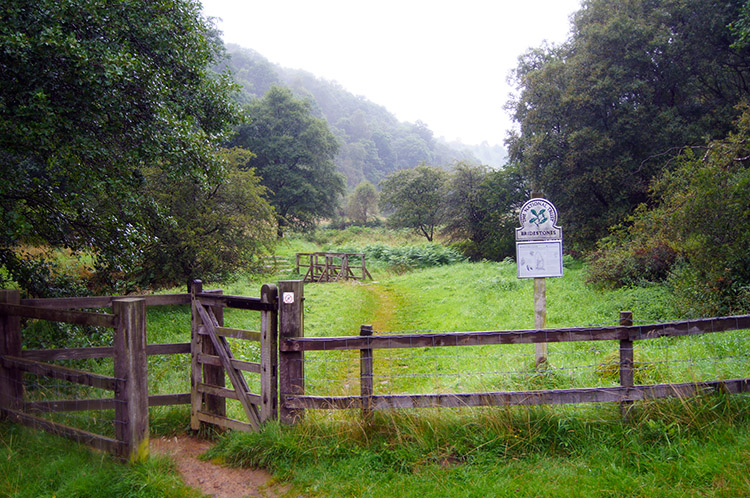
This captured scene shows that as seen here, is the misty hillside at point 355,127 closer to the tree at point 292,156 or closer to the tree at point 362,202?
the tree at point 362,202

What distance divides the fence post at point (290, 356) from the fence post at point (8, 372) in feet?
9.19

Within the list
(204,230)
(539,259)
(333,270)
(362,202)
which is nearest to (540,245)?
(539,259)

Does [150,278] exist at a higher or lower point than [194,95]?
lower

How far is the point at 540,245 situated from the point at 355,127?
116157mm

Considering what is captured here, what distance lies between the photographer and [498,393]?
14.4 feet

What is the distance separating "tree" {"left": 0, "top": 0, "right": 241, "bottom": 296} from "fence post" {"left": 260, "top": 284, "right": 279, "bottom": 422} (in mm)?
3636

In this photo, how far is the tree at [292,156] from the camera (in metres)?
42.4

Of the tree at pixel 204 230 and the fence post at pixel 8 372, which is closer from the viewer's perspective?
the fence post at pixel 8 372

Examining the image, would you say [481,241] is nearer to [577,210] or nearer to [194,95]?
[577,210]

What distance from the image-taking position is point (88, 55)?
6.17 m

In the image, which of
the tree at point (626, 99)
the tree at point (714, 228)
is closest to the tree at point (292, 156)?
the tree at point (626, 99)

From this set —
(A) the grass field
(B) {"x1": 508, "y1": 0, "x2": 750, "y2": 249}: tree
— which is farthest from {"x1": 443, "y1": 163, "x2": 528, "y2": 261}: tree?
(A) the grass field

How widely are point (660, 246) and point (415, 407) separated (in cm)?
1195

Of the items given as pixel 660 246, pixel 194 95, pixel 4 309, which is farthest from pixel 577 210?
pixel 4 309
